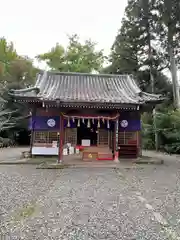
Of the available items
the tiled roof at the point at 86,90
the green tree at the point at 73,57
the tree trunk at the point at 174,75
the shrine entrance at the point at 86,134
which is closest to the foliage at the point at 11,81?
the green tree at the point at 73,57

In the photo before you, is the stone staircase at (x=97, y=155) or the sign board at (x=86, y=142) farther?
the sign board at (x=86, y=142)

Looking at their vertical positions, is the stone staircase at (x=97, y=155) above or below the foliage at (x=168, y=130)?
below

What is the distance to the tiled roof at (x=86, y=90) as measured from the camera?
33.0ft

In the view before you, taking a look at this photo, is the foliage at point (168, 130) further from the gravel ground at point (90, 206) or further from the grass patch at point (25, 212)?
the grass patch at point (25, 212)

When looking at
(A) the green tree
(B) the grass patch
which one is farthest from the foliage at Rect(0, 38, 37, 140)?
(B) the grass patch

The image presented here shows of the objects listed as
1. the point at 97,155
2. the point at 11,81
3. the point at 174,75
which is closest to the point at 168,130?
the point at 174,75

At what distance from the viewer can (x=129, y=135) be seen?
11.3 metres

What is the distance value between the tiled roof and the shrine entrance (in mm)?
1834

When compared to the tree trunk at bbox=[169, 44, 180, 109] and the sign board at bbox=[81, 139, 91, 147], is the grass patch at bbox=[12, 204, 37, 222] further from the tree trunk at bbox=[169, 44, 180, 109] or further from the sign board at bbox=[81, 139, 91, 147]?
the tree trunk at bbox=[169, 44, 180, 109]

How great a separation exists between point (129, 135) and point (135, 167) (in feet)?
8.65

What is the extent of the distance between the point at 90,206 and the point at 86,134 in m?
8.24

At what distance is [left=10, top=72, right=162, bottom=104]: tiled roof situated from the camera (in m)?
10.1

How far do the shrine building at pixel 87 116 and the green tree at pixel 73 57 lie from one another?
612 inches

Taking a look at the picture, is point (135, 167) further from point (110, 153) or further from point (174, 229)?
point (174, 229)
